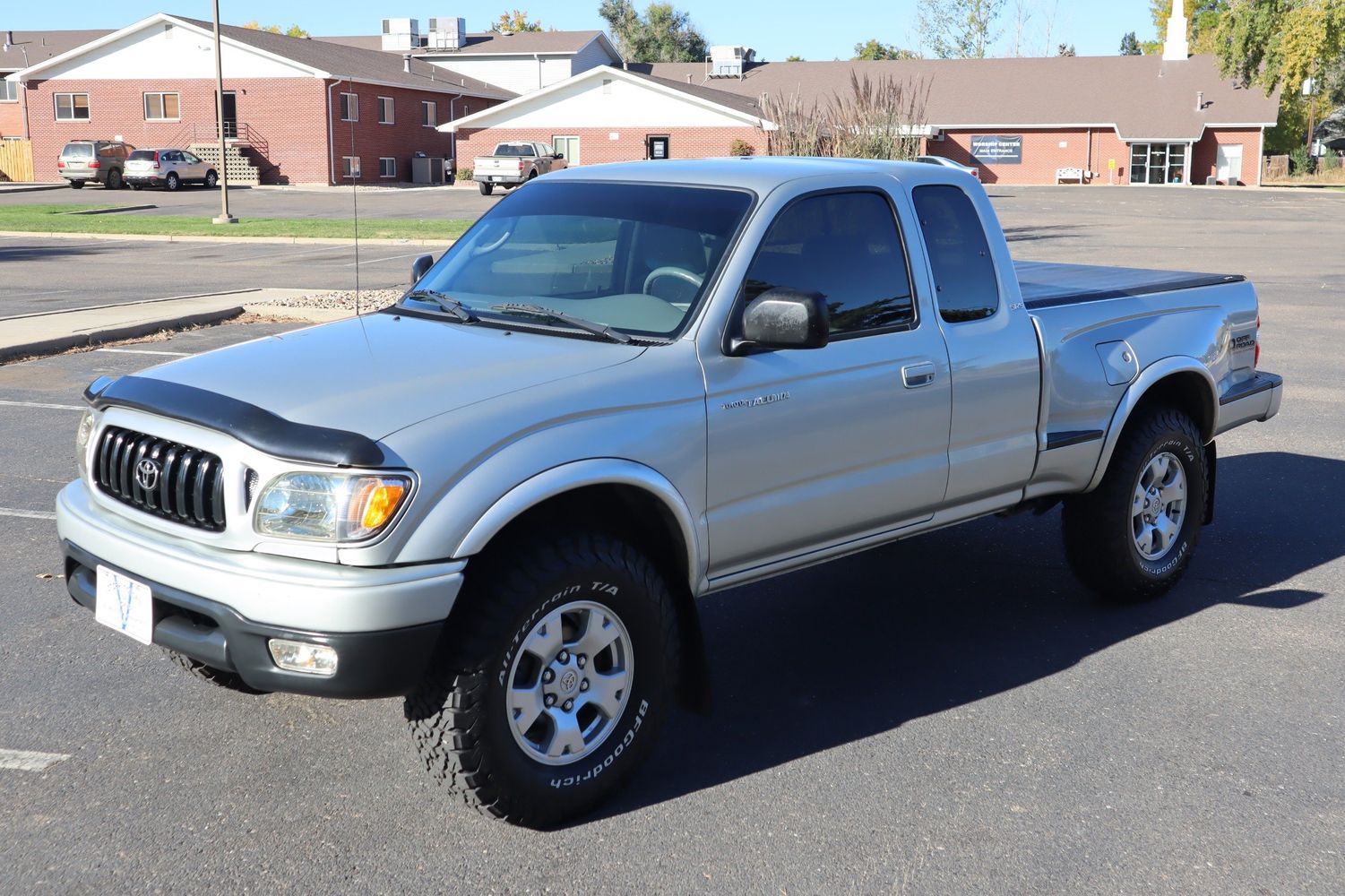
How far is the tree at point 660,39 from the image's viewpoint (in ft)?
377

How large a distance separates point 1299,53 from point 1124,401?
66.0 meters

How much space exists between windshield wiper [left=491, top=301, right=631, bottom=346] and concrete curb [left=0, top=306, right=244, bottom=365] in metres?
9.56

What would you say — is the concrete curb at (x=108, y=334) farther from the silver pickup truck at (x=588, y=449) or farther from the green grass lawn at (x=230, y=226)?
the green grass lawn at (x=230, y=226)

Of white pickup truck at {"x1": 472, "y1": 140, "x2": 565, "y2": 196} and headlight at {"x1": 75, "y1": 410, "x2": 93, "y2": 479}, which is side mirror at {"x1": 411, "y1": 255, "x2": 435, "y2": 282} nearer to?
headlight at {"x1": 75, "y1": 410, "x2": 93, "y2": 479}

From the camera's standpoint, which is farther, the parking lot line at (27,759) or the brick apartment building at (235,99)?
the brick apartment building at (235,99)

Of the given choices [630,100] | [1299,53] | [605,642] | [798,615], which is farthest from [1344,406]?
[1299,53]

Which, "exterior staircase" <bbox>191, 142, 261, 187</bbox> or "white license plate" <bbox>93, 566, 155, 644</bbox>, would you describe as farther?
"exterior staircase" <bbox>191, 142, 261, 187</bbox>

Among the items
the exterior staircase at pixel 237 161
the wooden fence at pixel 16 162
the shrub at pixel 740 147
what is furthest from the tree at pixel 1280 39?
the wooden fence at pixel 16 162

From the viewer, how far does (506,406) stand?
3855 millimetres

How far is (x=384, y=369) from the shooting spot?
4.15 metres

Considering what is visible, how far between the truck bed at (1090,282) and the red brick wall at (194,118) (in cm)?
5565

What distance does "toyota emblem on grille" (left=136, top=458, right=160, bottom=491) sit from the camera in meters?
3.95

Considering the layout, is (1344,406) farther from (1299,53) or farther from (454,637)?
(1299,53)

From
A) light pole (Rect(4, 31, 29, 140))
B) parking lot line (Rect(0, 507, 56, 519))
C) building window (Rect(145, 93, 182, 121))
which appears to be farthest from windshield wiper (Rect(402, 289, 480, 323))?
light pole (Rect(4, 31, 29, 140))
